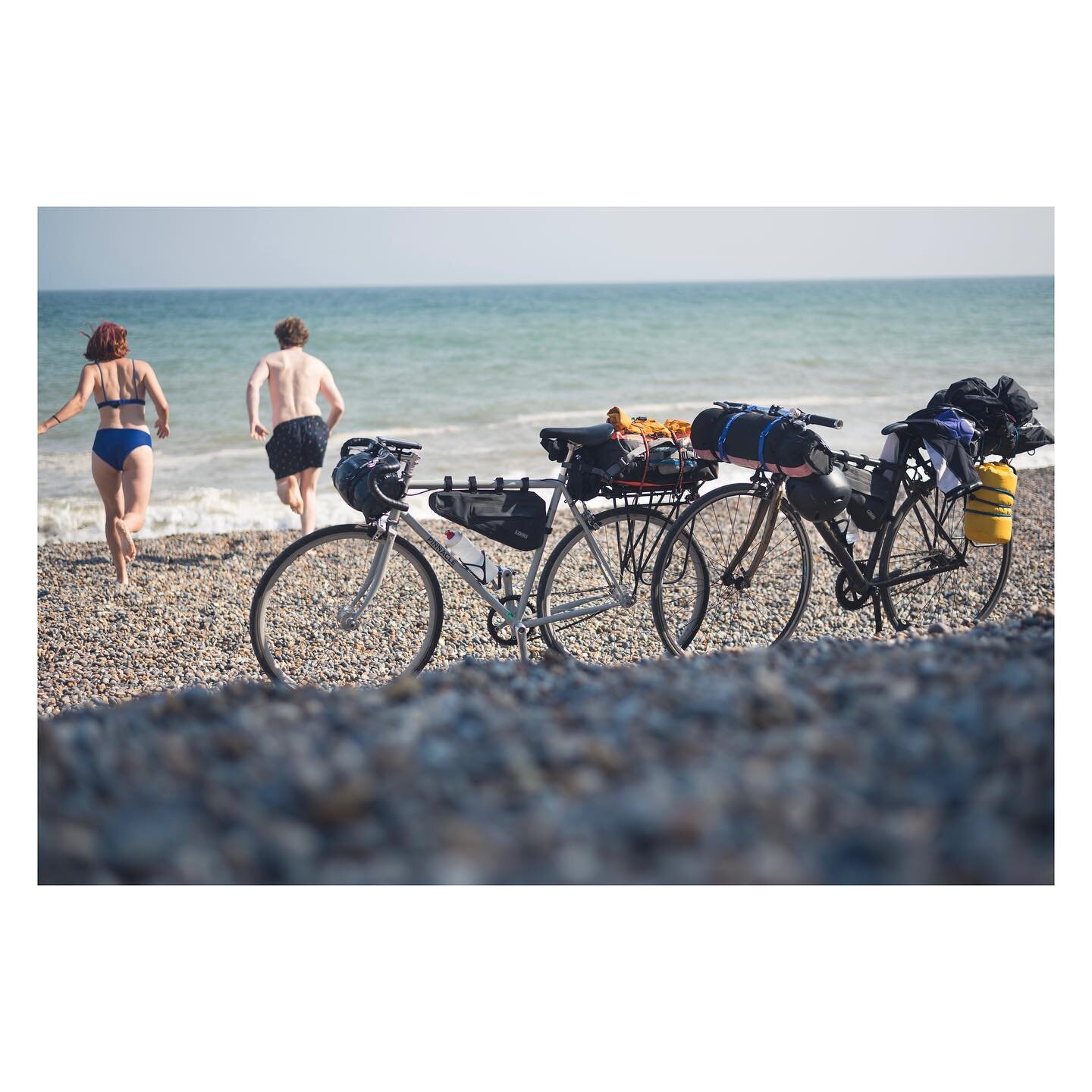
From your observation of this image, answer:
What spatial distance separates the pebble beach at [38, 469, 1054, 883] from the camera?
7.37 feet

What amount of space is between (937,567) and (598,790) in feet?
9.73

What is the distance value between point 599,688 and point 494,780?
→ 0.82 metres

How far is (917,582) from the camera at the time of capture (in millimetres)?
4914

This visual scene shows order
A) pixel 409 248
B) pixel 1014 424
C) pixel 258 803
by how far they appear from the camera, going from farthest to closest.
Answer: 1. pixel 409 248
2. pixel 1014 424
3. pixel 258 803

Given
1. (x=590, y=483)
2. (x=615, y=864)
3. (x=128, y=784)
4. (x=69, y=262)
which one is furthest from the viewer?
(x=69, y=262)

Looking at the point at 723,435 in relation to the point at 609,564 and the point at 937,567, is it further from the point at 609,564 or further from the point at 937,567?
the point at 937,567

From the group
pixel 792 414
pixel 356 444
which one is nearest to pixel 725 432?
pixel 792 414

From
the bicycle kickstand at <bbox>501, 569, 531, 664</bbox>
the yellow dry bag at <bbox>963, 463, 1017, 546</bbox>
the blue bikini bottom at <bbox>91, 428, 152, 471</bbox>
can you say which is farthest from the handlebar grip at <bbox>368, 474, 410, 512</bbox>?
the blue bikini bottom at <bbox>91, 428, 152, 471</bbox>

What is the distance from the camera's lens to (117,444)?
6.09 metres

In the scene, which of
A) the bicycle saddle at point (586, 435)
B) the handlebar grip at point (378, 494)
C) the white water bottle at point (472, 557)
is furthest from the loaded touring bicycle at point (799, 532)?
the handlebar grip at point (378, 494)

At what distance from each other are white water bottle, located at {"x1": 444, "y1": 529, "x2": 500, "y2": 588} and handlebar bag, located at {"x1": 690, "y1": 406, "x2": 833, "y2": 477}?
1097mm

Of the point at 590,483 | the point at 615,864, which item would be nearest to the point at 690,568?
the point at 590,483

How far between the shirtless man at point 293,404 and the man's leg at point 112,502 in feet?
3.28

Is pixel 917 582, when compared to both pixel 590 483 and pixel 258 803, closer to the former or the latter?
pixel 590 483
